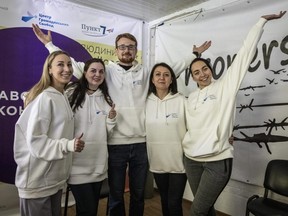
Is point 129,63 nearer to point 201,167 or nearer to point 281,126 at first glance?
point 201,167

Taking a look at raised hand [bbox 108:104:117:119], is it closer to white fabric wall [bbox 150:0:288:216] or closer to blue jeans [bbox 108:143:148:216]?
blue jeans [bbox 108:143:148:216]

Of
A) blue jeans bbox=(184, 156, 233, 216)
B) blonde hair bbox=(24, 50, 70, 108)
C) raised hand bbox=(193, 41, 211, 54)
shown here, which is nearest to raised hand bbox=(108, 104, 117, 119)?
blonde hair bbox=(24, 50, 70, 108)

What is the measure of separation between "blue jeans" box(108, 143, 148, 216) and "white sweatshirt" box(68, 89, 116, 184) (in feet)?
0.39

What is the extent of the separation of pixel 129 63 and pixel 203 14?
1317 mm

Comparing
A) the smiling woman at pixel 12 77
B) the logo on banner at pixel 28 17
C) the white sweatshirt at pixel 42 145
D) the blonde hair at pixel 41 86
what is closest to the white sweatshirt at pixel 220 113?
the white sweatshirt at pixel 42 145

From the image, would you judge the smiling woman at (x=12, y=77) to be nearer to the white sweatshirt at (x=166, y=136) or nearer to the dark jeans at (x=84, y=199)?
the dark jeans at (x=84, y=199)

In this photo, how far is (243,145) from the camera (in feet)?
7.90

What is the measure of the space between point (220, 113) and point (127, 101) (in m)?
0.67

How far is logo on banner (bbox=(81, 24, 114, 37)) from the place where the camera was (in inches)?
116

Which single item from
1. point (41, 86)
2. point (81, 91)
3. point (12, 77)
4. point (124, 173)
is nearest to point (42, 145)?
point (41, 86)

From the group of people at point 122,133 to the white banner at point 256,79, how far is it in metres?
0.51

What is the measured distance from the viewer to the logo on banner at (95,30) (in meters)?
2.94

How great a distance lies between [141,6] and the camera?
296cm

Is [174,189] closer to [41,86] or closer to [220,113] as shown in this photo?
[220,113]
